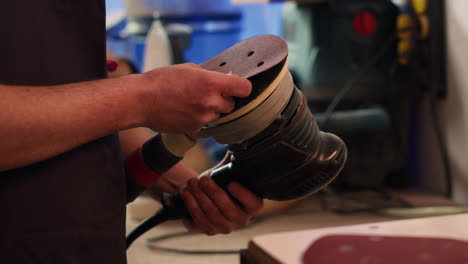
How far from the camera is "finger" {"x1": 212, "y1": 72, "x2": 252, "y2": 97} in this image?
1.61 ft

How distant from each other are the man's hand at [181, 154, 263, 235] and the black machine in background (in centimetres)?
63

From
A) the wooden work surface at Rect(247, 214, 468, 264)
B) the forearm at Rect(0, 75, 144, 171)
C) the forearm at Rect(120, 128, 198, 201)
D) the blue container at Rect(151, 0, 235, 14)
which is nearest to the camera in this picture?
the forearm at Rect(0, 75, 144, 171)

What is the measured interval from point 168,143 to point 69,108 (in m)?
0.19

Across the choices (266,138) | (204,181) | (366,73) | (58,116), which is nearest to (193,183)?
(204,181)

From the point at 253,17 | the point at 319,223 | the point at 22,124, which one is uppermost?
the point at 22,124

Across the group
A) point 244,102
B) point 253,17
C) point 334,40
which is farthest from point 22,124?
point 253,17

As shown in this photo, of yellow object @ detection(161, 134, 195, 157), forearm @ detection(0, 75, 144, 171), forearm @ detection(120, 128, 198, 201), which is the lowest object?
forearm @ detection(120, 128, 198, 201)

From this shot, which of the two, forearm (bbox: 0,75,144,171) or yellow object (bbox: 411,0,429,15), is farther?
yellow object (bbox: 411,0,429,15)

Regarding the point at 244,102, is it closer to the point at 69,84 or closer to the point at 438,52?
the point at 69,84

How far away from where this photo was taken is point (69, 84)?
1.57 ft

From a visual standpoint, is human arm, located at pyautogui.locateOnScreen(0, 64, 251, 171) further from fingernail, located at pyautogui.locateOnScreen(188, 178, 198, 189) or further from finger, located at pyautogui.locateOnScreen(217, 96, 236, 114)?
fingernail, located at pyautogui.locateOnScreen(188, 178, 198, 189)

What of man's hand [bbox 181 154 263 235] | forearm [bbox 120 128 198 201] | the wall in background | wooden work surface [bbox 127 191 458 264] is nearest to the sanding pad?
man's hand [bbox 181 154 263 235]

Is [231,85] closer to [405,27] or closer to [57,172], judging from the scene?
[57,172]

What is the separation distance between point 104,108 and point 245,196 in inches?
9.3
